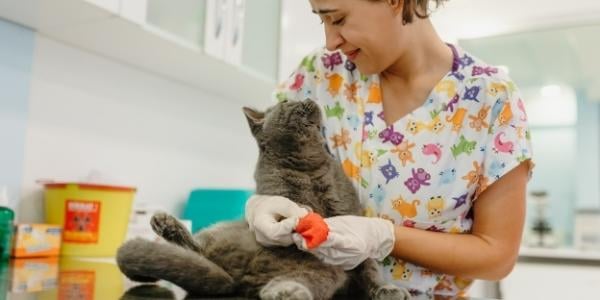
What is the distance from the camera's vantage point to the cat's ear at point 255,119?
873mm

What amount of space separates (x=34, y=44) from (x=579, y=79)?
294 cm

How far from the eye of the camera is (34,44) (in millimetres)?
1496

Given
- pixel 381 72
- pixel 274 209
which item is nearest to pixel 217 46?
pixel 381 72

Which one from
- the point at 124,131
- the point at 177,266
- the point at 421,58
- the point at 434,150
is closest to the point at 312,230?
the point at 177,266

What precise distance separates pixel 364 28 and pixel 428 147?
0.77 feet

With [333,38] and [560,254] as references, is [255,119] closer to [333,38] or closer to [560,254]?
[333,38]

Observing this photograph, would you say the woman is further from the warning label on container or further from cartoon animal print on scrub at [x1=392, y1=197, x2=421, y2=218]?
the warning label on container

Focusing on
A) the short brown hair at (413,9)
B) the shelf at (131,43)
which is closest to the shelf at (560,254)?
the shelf at (131,43)

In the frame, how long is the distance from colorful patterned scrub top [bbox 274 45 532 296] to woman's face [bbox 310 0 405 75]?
0.10 m

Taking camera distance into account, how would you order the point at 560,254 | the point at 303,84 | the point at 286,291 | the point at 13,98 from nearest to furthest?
the point at 286,291
the point at 303,84
the point at 13,98
the point at 560,254

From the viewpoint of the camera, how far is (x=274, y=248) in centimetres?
74

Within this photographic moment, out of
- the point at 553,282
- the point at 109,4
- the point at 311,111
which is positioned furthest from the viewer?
the point at 553,282

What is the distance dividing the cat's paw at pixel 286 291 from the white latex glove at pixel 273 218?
2.6 inches

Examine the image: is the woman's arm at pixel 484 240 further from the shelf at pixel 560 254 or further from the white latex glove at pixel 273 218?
the shelf at pixel 560 254
